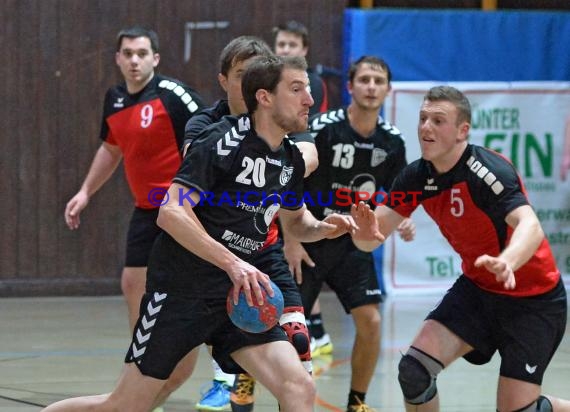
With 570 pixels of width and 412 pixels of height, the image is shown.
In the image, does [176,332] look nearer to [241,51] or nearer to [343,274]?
[241,51]

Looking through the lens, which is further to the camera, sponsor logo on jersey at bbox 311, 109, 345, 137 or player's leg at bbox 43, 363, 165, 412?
sponsor logo on jersey at bbox 311, 109, 345, 137

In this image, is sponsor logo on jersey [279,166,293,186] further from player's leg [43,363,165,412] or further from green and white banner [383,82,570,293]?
green and white banner [383,82,570,293]

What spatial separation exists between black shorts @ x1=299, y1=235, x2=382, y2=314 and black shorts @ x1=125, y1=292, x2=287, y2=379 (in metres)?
2.15

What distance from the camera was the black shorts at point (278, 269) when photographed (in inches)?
205

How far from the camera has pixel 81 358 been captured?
8141mm

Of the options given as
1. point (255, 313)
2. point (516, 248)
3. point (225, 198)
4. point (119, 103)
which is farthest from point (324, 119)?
point (255, 313)

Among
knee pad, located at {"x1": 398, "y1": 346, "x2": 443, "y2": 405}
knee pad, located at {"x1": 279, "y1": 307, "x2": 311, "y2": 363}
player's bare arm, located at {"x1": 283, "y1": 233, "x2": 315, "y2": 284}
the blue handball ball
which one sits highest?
the blue handball ball

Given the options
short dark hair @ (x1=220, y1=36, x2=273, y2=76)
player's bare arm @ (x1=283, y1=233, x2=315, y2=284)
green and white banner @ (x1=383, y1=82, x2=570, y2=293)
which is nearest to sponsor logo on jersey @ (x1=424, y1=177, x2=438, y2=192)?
short dark hair @ (x1=220, y1=36, x2=273, y2=76)

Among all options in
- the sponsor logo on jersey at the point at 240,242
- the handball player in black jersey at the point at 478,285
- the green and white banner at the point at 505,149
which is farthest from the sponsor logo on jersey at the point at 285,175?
the green and white banner at the point at 505,149

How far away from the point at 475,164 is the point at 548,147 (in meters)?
6.76

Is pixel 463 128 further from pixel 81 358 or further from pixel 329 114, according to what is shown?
pixel 81 358

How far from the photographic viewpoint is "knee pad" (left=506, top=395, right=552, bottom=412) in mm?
5031

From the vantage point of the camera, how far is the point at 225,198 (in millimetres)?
4738

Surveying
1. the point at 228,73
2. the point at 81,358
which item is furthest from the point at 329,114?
the point at 81,358
